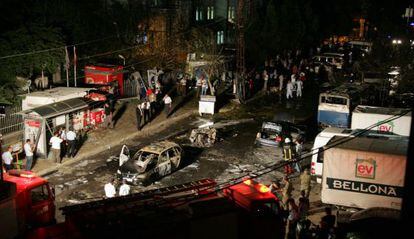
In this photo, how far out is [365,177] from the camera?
1648cm

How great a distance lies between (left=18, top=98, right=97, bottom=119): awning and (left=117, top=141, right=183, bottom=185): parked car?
12.3ft

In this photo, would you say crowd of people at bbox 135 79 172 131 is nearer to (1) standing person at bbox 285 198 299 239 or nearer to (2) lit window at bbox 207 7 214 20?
(1) standing person at bbox 285 198 299 239

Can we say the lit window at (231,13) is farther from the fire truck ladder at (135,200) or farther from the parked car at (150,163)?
the fire truck ladder at (135,200)

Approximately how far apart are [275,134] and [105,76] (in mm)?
13505

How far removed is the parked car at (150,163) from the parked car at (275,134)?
4925mm

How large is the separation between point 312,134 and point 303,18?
1259 inches

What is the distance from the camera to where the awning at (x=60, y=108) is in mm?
21844

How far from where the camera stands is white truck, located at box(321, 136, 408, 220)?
16.1 m

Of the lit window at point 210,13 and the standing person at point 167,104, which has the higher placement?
the lit window at point 210,13

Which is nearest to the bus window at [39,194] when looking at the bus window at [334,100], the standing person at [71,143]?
the standing person at [71,143]

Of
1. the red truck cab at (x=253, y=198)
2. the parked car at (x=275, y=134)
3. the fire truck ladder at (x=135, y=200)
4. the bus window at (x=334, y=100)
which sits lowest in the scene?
the parked car at (x=275, y=134)

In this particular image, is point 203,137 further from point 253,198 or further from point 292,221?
point 253,198

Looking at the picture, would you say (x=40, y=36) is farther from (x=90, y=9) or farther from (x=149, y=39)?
(x=149, y=39)

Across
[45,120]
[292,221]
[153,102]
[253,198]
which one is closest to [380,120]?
[292,221]
